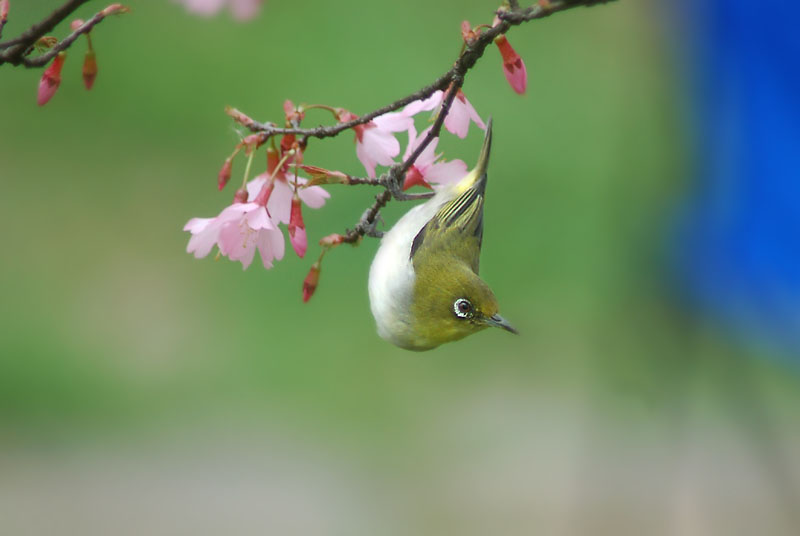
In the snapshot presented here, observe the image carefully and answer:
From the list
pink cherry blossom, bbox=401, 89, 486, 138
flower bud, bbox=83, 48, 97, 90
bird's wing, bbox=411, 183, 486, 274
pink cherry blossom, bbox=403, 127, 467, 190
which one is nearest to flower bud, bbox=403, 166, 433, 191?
pink cherry blossom, bbox=403, 127, 467, 190

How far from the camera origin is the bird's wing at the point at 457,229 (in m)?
2.26

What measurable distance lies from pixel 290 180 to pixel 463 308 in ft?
1.95

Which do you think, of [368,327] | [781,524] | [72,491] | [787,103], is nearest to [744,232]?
[787,103]

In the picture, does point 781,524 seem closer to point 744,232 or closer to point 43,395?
point 744,232

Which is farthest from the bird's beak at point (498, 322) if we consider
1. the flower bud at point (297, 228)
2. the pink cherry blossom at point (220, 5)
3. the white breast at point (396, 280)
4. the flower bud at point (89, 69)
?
the flower bud at point (89, 69)

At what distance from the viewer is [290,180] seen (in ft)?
5.66

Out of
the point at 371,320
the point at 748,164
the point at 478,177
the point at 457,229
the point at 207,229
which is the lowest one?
the point at 207,229

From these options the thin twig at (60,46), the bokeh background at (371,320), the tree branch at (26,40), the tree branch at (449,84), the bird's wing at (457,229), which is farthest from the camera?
the bokeh background at (371,320)

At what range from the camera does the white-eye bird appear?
2.13 m

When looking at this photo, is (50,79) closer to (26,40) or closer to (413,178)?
(26,40)

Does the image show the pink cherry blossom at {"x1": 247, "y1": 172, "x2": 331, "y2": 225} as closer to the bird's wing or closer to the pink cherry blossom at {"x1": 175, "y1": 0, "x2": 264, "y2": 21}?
the pink cherry blossom at {"x1": 175, "y1": 0, "x2": 264, "y2": 21}

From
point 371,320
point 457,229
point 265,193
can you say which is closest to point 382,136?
point 265,193

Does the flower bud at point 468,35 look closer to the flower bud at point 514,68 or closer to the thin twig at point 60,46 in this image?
the flower bud at point 514,68

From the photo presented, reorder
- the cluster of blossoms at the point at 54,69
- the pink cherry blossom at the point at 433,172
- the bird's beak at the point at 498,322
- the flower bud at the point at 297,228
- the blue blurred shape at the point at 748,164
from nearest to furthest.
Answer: the cluster of blossoms at the point at 54,69, the flower bud at the point at 297,228, the pink cherry blossom at the point at 433,172, the bird's beak at the point at 498,322, the blue blurred shape at the point at 748,164
